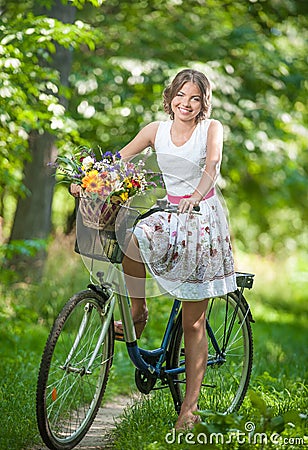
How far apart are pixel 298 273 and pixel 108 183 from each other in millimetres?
12414

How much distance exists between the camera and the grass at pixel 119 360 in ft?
12.9

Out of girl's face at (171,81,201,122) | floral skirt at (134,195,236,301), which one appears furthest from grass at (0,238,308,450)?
girl's face at (171,81,201,122)

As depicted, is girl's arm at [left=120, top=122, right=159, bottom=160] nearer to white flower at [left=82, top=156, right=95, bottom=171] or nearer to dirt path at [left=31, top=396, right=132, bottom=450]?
white flower at [left=82, top=156, right=95, bottom=171]

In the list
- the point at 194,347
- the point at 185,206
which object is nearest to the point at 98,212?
the point at 185,206

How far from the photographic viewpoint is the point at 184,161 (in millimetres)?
3854

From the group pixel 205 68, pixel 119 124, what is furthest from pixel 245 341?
pixel 119 124

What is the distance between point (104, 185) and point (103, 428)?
1496 mm

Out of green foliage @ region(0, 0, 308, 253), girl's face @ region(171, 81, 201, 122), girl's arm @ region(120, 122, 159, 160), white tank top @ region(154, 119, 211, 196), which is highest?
green foliage @ region(0, 0, 308, 253)

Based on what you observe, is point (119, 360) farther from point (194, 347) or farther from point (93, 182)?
point (93, 182)

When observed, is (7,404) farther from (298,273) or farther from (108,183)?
(298,273)

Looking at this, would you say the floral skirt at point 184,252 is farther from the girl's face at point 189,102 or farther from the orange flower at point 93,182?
the girl's face at point 189,102

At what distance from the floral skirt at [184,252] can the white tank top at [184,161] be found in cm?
12

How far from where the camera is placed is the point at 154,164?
389 cm

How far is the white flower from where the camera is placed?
362 centimetres
